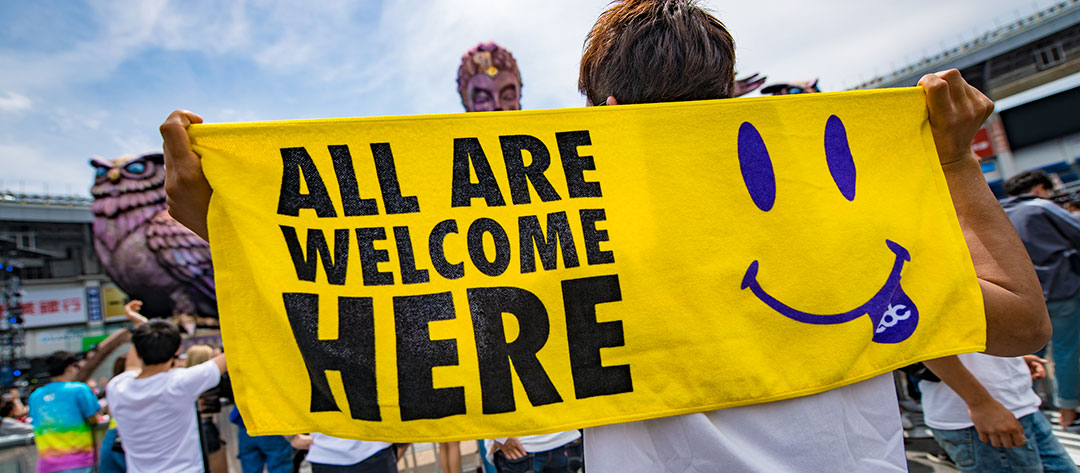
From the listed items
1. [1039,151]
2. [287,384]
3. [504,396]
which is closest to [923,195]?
[504,396]

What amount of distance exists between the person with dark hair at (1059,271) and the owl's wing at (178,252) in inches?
465

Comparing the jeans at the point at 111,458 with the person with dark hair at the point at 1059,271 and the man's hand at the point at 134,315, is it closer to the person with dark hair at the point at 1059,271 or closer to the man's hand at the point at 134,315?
the man's hand at the point at 134,315

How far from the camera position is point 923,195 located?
1430 mm

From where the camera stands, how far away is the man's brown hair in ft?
3.99

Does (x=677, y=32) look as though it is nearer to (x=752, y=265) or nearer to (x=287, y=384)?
(x=752, y=265)

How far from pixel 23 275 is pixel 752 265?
36.1 meters

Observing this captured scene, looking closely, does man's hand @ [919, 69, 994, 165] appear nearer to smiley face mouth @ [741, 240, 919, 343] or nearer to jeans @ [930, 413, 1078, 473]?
smiley face mouth @ [741, 240, 919, 343]

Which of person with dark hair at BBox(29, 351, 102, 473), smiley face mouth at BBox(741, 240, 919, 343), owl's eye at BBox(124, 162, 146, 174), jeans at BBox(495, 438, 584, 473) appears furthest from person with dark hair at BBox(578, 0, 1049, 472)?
owl's eye at BBox(124, 162, 146, 174)

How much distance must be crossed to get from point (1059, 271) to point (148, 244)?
13.2 metres

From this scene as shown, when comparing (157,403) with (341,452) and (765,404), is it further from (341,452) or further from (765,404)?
(765,404)

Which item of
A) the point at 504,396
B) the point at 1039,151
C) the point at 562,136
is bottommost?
the point at 504,396

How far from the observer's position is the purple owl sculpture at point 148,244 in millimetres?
10258

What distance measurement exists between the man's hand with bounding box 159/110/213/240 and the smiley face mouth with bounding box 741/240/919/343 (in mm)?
1398

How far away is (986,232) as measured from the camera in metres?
1.38
